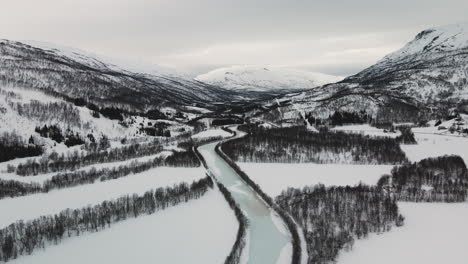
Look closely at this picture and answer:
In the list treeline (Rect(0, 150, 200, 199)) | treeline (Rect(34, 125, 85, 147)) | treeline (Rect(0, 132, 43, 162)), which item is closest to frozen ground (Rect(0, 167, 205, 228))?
treeline (Rect(0, 150, 200, 199))

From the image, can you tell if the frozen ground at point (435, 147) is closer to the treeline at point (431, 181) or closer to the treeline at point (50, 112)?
the treeline at point (431, 181)

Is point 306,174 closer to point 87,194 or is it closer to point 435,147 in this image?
point 87,194

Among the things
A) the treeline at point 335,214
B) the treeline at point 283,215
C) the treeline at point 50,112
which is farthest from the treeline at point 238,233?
the treeline at point 50,112

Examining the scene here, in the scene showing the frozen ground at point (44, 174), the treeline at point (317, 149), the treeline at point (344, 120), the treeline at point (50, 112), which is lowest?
the frozen ground at point (44, 174)

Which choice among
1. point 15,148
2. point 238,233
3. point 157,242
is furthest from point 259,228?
point 15,148

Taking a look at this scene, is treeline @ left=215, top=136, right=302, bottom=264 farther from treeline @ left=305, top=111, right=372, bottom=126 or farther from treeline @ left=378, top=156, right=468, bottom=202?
treeline @ left=305, top=111, right=372, bottom=126

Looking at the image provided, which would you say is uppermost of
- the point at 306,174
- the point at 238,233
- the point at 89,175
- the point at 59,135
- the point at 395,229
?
the point at 59,135

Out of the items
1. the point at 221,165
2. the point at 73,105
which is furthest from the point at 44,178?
the point at 73,105
